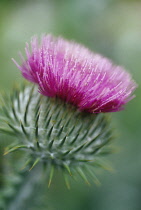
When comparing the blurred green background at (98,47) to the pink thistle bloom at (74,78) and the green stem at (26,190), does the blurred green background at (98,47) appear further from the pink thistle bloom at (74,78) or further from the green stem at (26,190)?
the pink thistle bloom at (74,78)

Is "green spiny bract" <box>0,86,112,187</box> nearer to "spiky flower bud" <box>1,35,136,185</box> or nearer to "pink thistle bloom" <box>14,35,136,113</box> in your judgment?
"spiky flower bud" <box>1,35,136,185</box>

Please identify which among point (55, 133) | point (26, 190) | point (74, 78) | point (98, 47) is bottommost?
point (26, 190)

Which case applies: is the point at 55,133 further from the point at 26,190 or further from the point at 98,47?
the point at 98,47

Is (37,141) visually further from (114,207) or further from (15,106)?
(114,207)

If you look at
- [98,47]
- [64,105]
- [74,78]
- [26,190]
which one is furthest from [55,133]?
[98,47]

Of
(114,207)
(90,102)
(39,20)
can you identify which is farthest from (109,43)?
(90,102)

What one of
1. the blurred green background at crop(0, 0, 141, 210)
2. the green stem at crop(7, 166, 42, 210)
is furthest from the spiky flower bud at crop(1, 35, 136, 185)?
the blurred green background at crop(0, 0, 141, 210)
